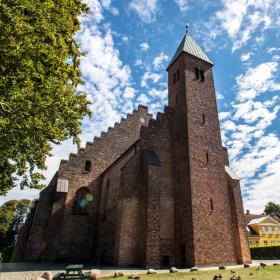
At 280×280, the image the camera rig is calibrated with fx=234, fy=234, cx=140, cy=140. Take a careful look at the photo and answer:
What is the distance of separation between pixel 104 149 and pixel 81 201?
6.48 metres

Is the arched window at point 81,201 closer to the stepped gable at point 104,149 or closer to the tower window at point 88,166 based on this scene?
the stepped gable at point 104,149

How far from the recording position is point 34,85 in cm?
1018

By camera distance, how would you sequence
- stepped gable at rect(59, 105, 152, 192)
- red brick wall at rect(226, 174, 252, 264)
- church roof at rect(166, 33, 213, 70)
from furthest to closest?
stepped gable at rect(59, 105, 152, 192), church roof at rect(166, 33, 213, 70), red brick wall at rect(226, 174, 252, 264)

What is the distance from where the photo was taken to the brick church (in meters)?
16.6

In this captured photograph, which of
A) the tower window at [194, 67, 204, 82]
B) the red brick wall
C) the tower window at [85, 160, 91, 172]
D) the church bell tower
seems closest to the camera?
the church bell tower

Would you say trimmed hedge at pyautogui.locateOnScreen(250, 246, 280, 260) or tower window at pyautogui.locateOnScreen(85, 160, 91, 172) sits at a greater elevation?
tower window at pyautogui.locateOnScreen(85, 160, 91, 172)

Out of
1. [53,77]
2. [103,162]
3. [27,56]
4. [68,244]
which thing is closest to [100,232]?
[68,244]

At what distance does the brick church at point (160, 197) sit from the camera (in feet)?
54.4

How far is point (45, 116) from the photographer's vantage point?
1063 cm

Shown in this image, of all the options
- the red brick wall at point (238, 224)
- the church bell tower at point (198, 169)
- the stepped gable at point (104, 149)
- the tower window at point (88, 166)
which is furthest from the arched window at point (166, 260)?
the tower window at point (88, 166)

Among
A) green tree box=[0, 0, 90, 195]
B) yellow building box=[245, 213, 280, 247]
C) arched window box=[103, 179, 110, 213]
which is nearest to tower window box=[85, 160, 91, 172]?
arched window box=[103, 179, 110, 213]

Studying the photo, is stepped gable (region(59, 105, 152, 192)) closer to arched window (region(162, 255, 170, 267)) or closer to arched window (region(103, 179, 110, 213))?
arched window (region(103, 179, 110, 213))

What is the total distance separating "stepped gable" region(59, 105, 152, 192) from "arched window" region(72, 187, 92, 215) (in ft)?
2.60

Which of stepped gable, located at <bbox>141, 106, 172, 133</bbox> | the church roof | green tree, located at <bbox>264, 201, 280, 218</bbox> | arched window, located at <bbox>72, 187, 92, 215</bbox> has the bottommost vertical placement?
arched window, located at <bbox>72, 187, 92, 215</bbox>
